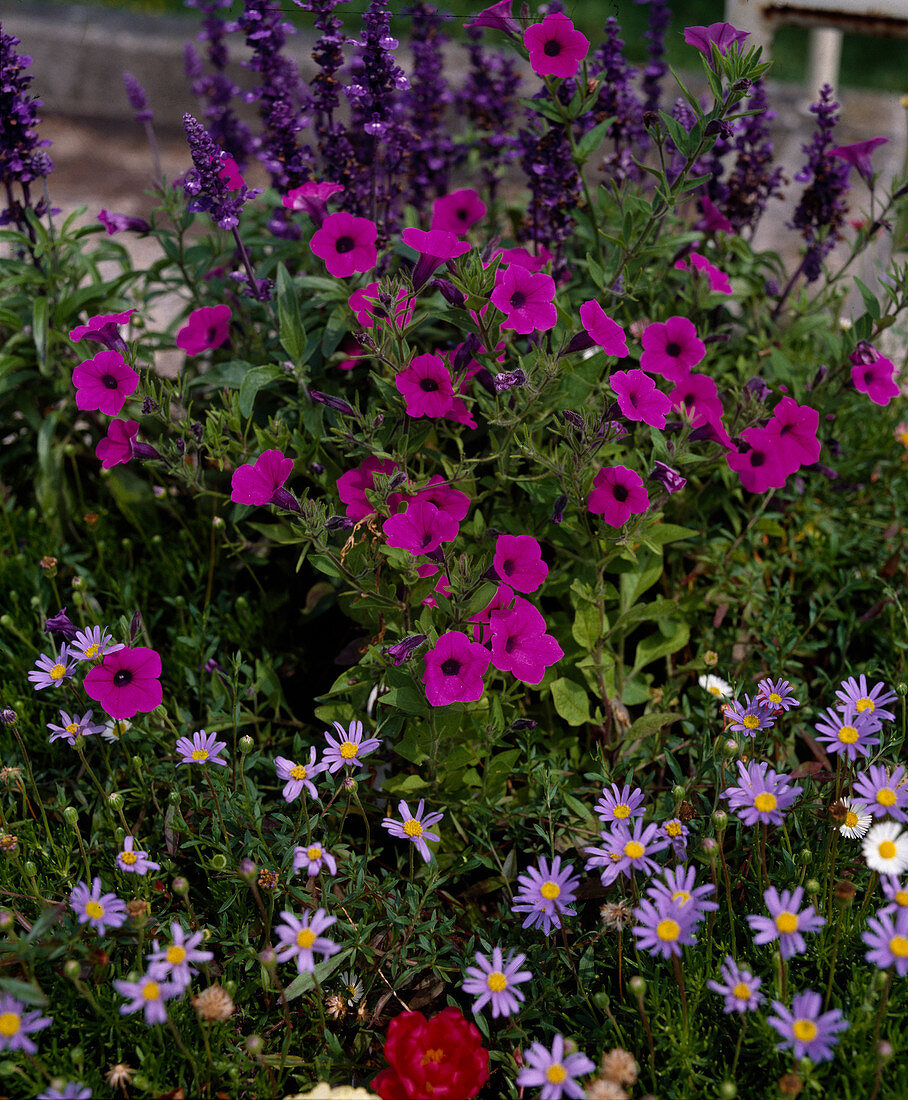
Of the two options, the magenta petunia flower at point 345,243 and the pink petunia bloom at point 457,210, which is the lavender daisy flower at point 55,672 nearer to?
the magenta petunia flower at point 345,243

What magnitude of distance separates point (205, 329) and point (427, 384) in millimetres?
741

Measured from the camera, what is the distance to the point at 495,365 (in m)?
1.92

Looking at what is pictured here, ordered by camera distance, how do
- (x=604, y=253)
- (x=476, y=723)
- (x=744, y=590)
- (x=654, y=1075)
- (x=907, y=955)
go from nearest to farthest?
(x=907, y=955) → (x=654, y=1075) → (x=476, y=723) → (x=744, y=590) → (x=604, y=253)

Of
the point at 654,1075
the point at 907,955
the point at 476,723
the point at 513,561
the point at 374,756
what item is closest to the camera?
the point at 907,955

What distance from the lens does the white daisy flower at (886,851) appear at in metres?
1.37

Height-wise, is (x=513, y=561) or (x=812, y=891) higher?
(x=513, y=561)

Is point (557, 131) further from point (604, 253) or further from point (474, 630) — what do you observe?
point (474, 630)

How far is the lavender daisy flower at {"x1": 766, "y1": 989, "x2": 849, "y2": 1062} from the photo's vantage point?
123 centimetres

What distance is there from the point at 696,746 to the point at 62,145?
528cm

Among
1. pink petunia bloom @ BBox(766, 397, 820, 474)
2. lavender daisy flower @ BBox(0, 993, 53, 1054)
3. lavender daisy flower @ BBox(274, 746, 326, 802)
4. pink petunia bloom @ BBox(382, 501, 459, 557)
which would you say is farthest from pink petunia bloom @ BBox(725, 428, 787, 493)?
lavender daisy flower @ BBox(0, 993, 53, 1054)

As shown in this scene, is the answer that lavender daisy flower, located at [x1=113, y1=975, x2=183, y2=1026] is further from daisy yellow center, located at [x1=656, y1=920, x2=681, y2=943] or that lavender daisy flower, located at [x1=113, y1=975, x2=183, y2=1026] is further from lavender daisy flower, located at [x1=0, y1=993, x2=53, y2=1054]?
daisy yellow center, located at [x1=656, y1=920, x2=681, y2=943]

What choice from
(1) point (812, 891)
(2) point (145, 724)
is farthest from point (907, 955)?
(2) point (145, 724)

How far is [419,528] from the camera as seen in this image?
1737mm

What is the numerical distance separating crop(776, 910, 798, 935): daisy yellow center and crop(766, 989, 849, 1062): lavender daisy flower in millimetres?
89
